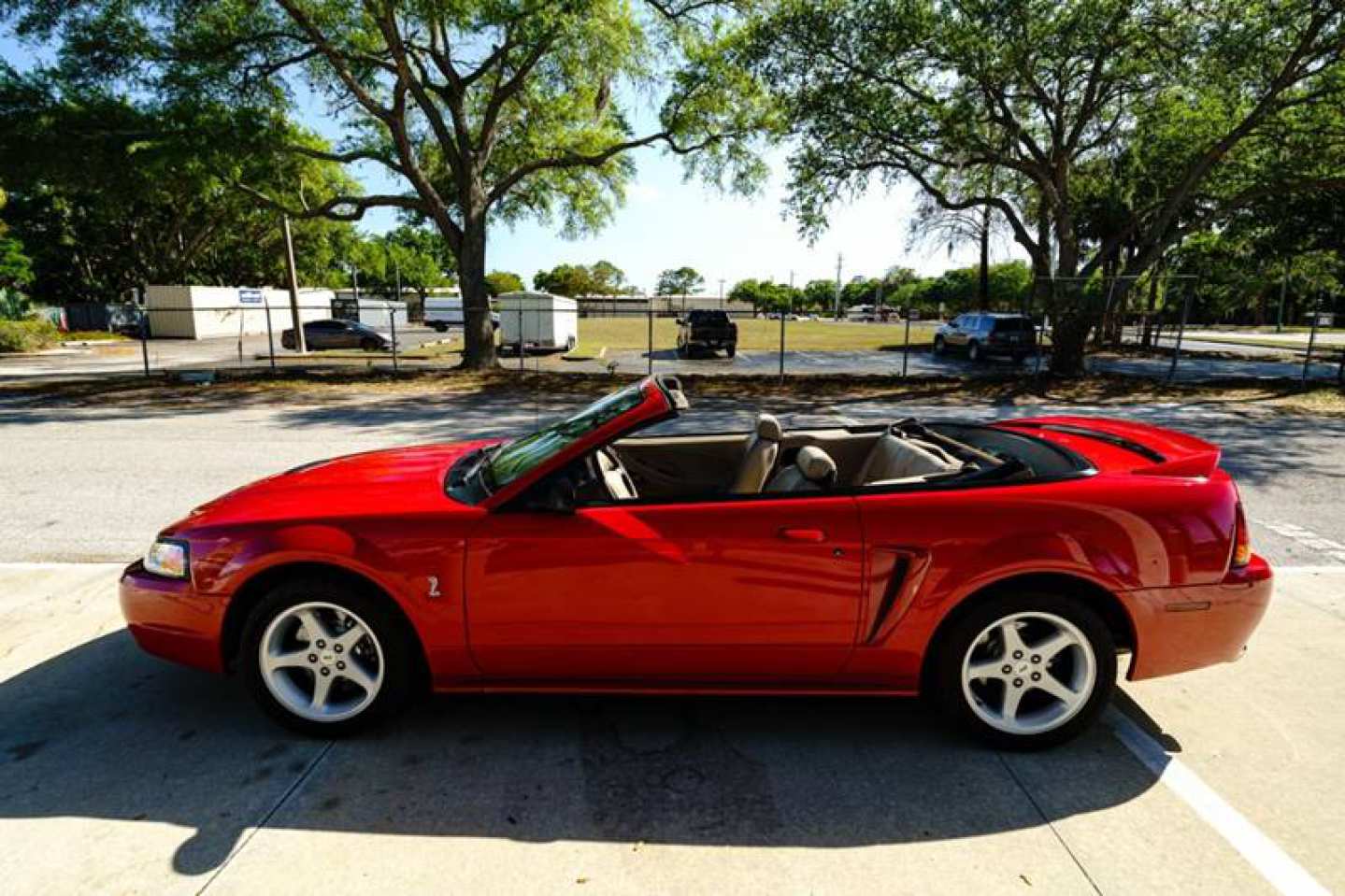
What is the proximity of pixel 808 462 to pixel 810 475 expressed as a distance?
74 millimetres

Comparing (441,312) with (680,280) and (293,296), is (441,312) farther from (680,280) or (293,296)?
(680,280)

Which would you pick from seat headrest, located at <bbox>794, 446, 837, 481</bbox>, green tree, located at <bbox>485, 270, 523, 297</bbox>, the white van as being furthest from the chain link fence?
green tree, located at <bbox>485, 270, 523, 297</bbox>

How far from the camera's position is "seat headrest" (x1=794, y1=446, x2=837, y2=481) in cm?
300

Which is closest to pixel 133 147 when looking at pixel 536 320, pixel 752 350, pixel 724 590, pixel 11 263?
pixel 536 320

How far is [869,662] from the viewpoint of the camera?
284cm

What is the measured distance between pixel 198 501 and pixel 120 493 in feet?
3.14

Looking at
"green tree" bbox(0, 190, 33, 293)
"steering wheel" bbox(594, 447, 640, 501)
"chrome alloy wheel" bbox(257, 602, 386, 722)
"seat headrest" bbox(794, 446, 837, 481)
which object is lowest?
"chrome alloy wheel" bbox(257, 602, 386, 722)

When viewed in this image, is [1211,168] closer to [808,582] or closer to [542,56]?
[542,56]

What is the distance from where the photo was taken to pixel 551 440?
3.27 m

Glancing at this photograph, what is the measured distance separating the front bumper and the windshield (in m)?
1.20

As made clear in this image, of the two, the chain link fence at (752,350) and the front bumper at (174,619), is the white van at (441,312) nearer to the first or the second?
the chain link fence at (752,350)

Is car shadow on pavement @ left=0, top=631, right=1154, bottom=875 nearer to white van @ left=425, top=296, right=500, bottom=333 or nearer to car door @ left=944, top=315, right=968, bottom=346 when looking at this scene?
car door @ left=944, top=315, right=968, bottom=346

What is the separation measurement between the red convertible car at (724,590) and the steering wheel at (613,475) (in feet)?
0.46

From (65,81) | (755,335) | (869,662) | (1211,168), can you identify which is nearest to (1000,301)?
(755,335)
